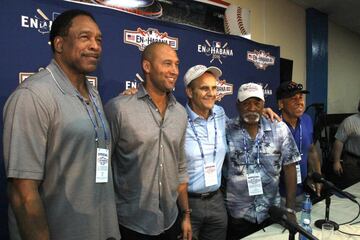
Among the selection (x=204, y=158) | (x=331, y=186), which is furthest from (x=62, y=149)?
(x=331, y=186)

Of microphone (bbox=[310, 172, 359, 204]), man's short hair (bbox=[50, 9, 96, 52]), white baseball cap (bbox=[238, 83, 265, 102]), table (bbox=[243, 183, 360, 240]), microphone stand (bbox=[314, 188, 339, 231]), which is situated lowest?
table (bbox=[243, 183, 360, 240])

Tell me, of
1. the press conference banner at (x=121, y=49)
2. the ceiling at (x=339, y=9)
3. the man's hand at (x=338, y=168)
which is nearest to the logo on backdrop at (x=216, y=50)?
the press conference banner at (x=121, y=49)

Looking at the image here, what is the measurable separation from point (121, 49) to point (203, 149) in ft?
2.78

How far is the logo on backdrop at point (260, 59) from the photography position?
3054mm

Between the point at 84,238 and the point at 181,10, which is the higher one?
the point at 181,10

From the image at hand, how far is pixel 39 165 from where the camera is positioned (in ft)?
3.33

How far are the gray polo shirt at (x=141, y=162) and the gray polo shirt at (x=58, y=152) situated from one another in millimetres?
191

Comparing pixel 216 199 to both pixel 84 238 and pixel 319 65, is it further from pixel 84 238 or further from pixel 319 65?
pixel 319 65

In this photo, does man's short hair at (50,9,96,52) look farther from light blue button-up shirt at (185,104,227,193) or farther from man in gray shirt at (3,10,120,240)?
light blue button-up shirt at (185,104,227,193)

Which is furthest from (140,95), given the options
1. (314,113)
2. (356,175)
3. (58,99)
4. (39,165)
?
(314,113)

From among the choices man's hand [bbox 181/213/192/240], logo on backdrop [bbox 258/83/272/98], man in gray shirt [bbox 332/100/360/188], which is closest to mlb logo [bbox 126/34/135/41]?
man's hand [bbox 181/213/192/240]

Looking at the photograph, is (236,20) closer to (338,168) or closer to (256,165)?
(256,165)

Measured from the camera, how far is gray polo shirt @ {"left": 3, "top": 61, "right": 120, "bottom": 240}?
99 cm

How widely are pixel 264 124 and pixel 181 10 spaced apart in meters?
1.43
